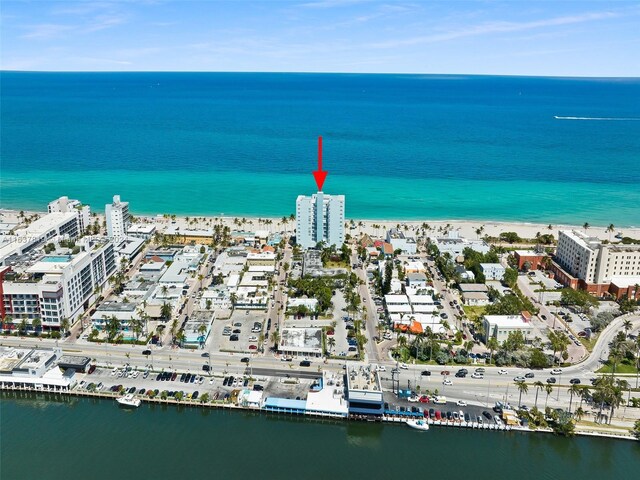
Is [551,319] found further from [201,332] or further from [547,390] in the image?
[201,332]

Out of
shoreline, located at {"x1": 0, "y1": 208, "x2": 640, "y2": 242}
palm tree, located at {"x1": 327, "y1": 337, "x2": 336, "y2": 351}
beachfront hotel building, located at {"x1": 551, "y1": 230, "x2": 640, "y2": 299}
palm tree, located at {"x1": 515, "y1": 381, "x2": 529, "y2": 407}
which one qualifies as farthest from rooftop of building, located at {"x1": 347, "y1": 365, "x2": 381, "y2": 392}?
shoreline, located at {"x1": 0, "y1": 208, "x2": 640, "y2": 242}

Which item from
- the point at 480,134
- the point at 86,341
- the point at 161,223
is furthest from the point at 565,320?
the point at 480,134

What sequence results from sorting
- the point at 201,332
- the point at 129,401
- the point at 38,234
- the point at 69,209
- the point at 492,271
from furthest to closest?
the point at 69,209 < the point at 38,234 < the point at 492,271 < the point at 201,332 < the point at 129,401

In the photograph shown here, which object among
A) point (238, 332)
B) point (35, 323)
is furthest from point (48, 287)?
point (238, 332)

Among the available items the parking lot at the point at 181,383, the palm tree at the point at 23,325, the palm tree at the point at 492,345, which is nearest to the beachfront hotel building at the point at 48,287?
the palm tree at the point at 23,325

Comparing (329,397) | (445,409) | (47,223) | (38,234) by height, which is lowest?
(445,409)

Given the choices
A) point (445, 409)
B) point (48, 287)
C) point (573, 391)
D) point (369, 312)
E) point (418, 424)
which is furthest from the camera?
point (369, 312)

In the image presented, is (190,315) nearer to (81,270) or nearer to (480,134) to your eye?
(81,270)

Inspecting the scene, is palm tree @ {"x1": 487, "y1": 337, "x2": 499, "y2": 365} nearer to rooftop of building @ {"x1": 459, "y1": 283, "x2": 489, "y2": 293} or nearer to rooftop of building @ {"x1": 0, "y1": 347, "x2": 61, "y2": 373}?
rooftop of building @ {"x1": 459, "y1": 283, "x2": 489, "y2": 293}

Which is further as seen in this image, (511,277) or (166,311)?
(511,277)
